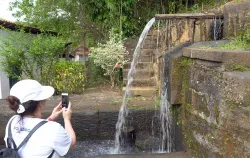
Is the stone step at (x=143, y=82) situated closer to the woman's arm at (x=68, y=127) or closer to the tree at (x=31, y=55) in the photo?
the tree at (x=31, y=55)

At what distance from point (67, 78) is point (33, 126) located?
16.7ft

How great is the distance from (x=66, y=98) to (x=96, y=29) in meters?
9.93


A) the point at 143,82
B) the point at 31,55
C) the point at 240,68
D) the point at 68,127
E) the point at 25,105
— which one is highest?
the point at 31,55

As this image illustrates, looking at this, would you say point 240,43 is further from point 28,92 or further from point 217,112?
point 28,92

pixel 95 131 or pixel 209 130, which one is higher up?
pixel 209 130

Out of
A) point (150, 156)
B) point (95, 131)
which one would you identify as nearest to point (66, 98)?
point (150, 156)

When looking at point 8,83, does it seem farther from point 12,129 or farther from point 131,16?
point 12,129

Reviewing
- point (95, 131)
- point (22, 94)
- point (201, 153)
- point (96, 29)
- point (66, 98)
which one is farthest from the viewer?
point (96, 29)

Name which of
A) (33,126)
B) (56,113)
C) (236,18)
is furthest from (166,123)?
(33,126)

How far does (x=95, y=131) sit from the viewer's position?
4.73m

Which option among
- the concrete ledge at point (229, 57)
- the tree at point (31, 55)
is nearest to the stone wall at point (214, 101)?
the concrete ledge at point (229, 57)

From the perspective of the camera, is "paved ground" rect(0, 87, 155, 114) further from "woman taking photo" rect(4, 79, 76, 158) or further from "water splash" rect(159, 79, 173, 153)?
"woman taking photo" rect(4, 79, 76, 158)

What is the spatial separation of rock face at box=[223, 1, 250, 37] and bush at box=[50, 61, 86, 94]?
4.38 meters

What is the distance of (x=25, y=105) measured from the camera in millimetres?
1669
